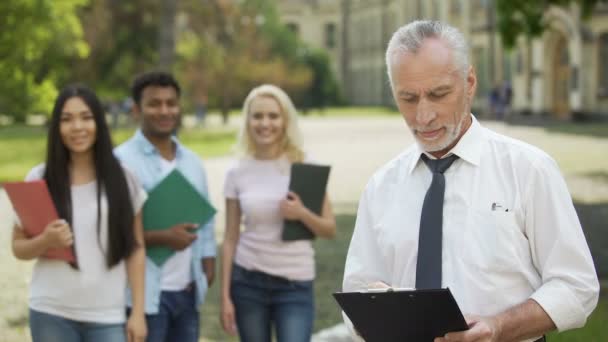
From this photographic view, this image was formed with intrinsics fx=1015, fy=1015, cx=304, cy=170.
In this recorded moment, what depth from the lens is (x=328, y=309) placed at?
9.41 metres

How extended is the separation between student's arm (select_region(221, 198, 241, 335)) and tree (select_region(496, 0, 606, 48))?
10073mm

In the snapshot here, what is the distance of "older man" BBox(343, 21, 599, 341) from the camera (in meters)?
2.91

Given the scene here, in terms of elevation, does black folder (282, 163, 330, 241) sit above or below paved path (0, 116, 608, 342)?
above

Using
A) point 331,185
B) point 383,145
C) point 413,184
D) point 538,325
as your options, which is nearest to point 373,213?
point 413,184

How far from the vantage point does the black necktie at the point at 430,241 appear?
3.05 meters

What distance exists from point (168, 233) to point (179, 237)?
6 centimetres

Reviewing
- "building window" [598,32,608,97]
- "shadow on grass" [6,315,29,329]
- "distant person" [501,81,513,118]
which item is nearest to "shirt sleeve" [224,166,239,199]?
"shadow on grass" [6,315,29,329]

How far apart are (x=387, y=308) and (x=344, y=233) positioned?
37.6ft

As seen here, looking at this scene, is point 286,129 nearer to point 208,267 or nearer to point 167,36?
point 208,267

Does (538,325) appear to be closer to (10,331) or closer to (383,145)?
(10,331)

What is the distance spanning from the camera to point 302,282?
18.2ft

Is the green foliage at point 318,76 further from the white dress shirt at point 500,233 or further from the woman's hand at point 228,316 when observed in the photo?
the white dress shirt at point 500,233

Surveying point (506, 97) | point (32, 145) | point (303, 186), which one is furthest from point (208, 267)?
point (506, 97)

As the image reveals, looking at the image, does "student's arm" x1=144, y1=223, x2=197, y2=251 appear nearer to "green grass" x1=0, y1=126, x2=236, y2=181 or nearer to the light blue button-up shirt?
the light blue button-up shirt
